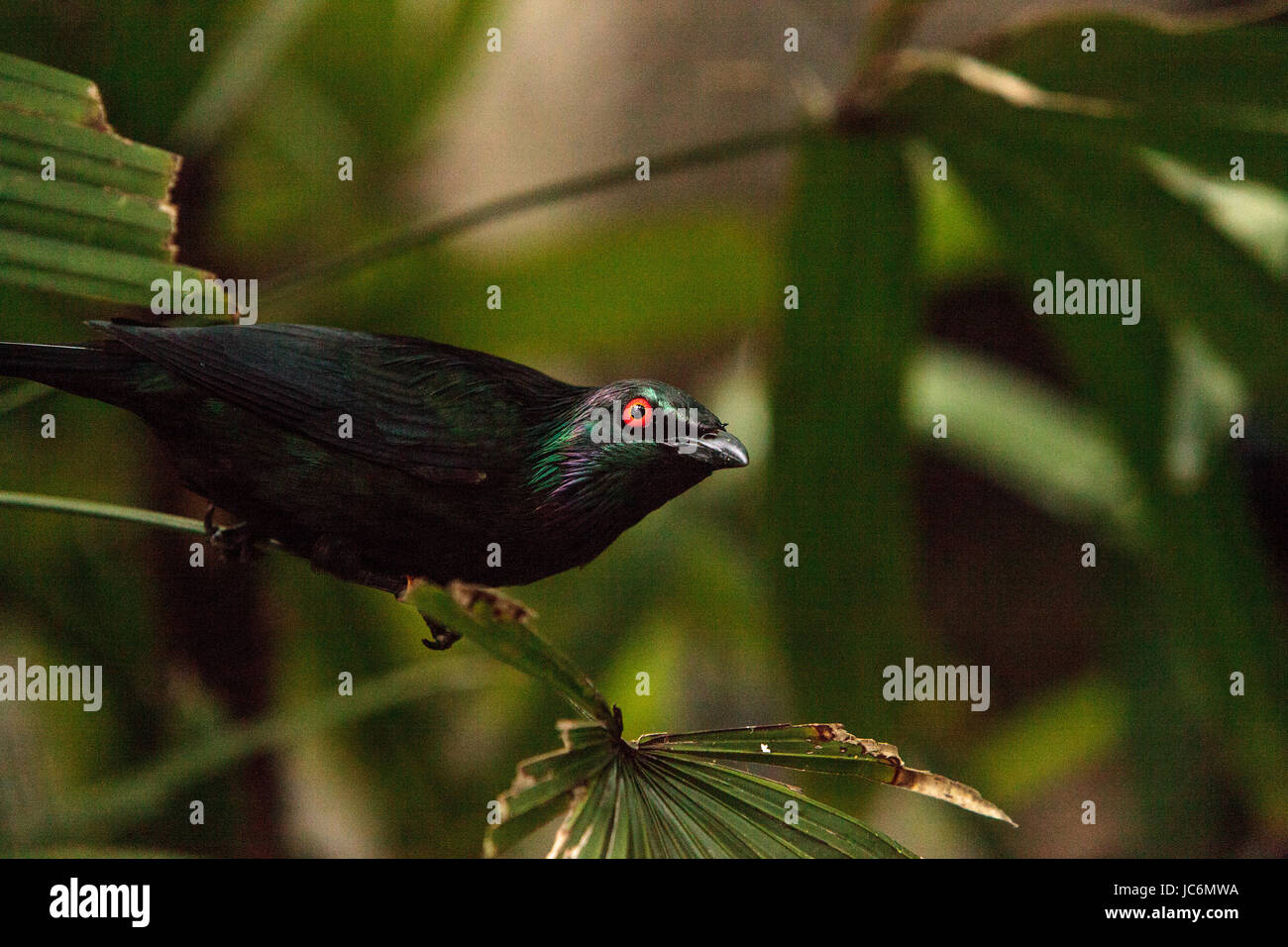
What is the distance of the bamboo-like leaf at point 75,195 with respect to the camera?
1.99 ft

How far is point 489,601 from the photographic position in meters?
0.43

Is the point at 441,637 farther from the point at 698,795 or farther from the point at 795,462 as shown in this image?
the point at 795,462

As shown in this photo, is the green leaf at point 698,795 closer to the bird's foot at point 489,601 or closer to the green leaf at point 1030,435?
the bird's foot at point 489,601

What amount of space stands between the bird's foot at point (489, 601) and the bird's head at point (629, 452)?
0.20 ft

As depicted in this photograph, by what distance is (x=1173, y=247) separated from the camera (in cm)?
A: 118

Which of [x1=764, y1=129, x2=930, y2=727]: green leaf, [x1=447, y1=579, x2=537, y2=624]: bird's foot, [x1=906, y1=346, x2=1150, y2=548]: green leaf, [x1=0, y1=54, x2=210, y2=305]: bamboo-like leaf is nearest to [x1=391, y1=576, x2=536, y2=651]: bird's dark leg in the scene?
[x1=447, y1=579, x2=537, y2=624]: bird's foot

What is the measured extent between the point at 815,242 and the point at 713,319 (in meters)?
1.04

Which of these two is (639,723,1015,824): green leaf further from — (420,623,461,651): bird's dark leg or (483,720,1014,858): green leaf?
(420,623,461,651): bird's dark leg

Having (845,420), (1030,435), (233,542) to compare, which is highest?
(1030,435)

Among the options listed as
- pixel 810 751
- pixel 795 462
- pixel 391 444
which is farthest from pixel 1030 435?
pixel 391 444

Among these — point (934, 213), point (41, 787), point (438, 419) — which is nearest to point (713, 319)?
point (934, 213)

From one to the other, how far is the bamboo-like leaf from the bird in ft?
0.30

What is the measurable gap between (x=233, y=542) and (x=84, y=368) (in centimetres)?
11
